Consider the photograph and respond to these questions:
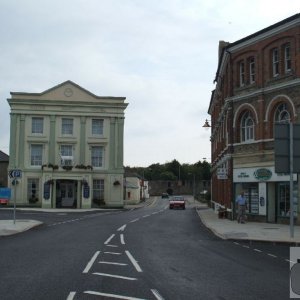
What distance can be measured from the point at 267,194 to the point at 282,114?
4.57 m

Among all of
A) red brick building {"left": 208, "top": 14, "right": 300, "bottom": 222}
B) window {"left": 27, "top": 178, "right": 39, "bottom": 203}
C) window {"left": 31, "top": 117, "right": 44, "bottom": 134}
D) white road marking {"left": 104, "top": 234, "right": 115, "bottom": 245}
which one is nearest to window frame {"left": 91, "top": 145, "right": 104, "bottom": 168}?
window {"left": 31, "top": 117, "right": 44, "bottom": 134}

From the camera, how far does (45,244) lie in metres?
17.9

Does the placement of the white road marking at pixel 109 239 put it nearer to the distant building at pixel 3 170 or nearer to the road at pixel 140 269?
the road at pixel 140 269

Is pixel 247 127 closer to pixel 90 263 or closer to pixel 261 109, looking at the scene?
pixel 261 109

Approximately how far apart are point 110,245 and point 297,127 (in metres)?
8.60

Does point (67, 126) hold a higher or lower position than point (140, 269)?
higher

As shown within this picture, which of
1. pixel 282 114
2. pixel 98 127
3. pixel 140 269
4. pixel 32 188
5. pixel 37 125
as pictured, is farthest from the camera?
pixel 98 127

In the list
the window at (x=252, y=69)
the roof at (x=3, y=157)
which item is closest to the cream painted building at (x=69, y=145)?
the roof at (x=3, y=157)

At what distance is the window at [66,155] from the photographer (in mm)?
58406

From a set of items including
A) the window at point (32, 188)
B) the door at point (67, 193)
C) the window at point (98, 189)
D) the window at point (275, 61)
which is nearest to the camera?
the window at point (275, 61)

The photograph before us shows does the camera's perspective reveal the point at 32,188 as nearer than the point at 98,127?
Yes

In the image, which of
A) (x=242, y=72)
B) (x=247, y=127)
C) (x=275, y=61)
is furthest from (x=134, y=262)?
(x=242, y=72)

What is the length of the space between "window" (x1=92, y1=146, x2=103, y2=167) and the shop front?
1156 inches

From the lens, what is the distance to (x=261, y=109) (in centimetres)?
3027
